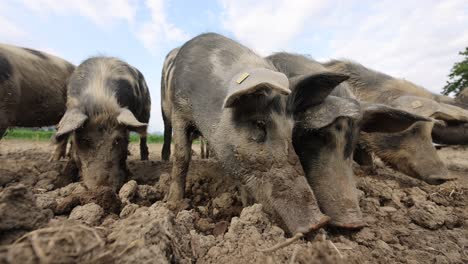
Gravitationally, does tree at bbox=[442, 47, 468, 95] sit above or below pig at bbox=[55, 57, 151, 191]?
above

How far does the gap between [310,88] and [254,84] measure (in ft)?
3.84

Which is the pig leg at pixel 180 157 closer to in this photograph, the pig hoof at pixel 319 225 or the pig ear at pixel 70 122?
the pig ear at pixel 70 122

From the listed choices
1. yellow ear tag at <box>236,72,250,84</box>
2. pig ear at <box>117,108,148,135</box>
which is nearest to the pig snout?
yellow ear tag at <box>236,72,250,84</box>

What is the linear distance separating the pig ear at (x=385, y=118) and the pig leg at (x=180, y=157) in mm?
1948

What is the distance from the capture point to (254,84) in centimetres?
237

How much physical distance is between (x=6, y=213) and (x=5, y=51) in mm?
5562

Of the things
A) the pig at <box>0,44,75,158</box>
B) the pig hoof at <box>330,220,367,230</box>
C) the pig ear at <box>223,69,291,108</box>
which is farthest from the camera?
the pig at <box>0,44,75,158</box>

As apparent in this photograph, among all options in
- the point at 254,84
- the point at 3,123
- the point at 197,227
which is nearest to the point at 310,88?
the point at 254,84

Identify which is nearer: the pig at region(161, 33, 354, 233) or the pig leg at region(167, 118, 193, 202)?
the pig at region(161, 33, 354, 233)

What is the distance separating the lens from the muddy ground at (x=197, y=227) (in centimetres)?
132

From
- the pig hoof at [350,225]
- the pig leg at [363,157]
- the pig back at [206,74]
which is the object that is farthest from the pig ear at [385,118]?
the pig leg at [363,157]

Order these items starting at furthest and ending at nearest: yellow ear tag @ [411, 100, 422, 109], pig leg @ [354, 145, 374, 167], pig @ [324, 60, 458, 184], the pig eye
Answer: pig leg @ [354, 145, 374, 167] < yellow ear tag @ [411, 100, 422, 109] < pig @ [324, 60, 458, 184] < the pig eye

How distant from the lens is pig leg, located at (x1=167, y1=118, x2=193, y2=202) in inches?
146

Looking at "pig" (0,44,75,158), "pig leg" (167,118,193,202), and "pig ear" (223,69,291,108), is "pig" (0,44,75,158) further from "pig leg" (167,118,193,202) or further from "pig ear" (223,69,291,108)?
"pig ear" (223,69,291,108)
